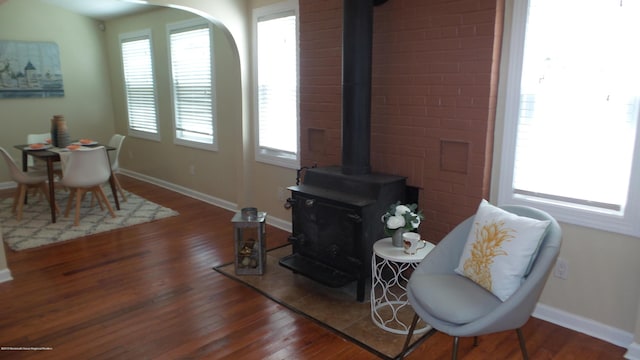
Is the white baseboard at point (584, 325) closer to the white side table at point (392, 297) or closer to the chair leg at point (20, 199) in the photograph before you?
the white side table at point (392, 297)

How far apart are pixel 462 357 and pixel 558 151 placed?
128 centimetres

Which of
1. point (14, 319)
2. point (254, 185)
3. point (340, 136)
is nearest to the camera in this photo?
point (14, 319)

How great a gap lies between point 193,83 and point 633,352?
4838 millimetres

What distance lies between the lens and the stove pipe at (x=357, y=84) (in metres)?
3.00

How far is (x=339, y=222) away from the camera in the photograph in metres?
2.99

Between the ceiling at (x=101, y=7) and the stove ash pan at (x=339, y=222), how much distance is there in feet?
12.5

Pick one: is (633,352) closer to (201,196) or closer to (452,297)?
(452,297)

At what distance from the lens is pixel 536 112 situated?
8.73 feet

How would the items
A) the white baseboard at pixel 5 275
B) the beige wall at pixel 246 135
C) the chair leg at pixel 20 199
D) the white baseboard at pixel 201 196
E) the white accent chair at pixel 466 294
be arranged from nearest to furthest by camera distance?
the white accent chair at pixel 466 294
the white baseboard at pixel 5 275
the beige wall at pixel 246 135
the white baseboard at pixel 201 196
the chair leg at pixel 20 199

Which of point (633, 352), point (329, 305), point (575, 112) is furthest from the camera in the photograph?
point (329, 305)

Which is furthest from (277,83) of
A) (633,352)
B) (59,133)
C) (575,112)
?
(633,352)

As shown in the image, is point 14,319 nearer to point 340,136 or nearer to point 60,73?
point 340,136

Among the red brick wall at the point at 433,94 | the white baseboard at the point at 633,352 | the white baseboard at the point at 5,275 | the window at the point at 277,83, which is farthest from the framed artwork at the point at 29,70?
the white baseboard at the point at 633,352

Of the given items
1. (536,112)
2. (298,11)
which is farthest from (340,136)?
(536,112)
